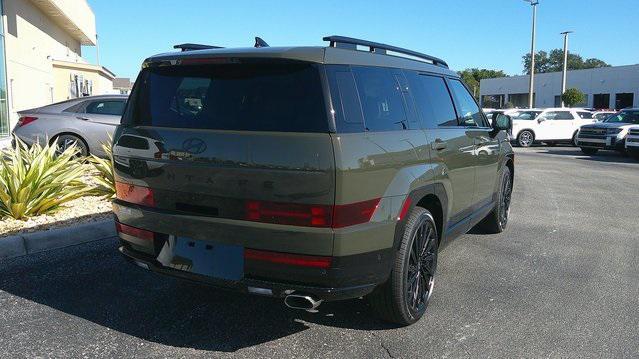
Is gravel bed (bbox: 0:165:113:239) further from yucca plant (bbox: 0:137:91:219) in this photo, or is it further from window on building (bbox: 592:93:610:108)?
window on building (bbox: 592:93:610:108)

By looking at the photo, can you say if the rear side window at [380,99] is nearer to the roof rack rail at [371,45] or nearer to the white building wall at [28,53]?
the roof rack rail at [371,45]

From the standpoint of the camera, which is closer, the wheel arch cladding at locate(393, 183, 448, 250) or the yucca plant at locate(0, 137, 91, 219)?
the wheel arch cladding at locate(393, 183, 448, 250)

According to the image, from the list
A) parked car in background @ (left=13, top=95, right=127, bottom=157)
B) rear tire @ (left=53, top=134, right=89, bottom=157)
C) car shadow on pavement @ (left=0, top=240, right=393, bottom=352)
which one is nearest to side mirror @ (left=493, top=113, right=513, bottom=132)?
car shadow on pavement @ (left=0, top=240, right=393, bottom=352)

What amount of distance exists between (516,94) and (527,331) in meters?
64.5

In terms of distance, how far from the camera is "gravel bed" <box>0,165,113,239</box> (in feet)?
19.5

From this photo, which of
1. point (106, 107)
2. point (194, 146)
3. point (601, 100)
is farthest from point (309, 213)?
point (601, 100)

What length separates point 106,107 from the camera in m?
10.8

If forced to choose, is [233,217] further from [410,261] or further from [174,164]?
[410,261]

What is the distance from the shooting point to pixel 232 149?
3.20 meters

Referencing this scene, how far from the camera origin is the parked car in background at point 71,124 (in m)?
10.2

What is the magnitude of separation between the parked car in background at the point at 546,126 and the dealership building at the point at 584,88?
27160mm

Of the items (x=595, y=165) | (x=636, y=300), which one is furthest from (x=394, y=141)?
(x=595, y=165)

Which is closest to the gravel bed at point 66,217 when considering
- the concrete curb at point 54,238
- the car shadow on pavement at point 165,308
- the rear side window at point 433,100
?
the concrete curb at point 54,238

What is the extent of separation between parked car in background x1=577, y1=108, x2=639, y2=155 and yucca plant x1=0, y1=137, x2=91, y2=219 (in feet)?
54.9
